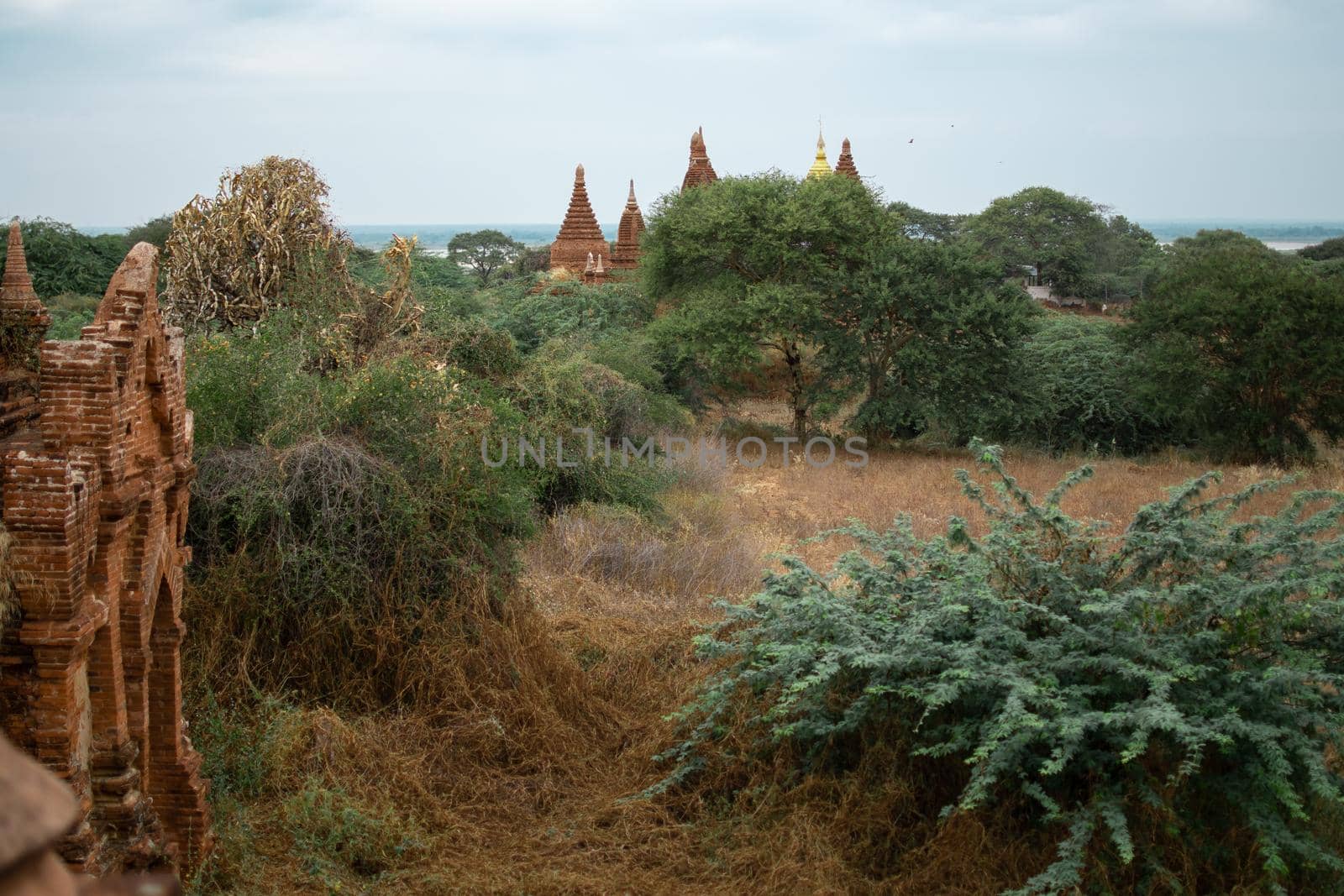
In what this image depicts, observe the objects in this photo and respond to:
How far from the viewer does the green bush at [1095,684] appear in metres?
5.45

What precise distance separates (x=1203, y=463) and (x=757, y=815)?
15862 mm

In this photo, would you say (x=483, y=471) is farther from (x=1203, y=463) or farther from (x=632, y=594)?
(x=1203, y=463)

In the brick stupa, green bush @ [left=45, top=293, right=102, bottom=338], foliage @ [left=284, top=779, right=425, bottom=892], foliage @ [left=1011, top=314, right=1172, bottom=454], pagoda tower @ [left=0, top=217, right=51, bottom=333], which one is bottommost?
foliage @ [left=284, top=779, right=425, bottom=892]

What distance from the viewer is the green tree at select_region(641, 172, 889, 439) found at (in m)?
21.6

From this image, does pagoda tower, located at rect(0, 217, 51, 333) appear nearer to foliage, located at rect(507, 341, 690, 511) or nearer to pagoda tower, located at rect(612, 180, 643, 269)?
foliage, located at rect(507, 341, 690, 511)

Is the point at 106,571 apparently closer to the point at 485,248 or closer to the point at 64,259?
the point at 64,259

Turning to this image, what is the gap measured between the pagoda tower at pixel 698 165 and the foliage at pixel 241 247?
19191mm

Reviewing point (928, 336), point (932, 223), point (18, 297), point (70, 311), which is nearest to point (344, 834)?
point (18, 297)

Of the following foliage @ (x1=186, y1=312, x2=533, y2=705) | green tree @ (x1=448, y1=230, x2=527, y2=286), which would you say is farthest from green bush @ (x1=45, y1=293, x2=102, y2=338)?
green tree @ (x1=448, y1=230, x2=527, y2=286)

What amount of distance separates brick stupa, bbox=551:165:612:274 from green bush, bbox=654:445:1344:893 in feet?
88.3

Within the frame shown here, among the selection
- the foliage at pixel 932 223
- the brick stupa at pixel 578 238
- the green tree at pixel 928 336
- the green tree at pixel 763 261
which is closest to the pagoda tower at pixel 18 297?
the green tree at pixel 763 261

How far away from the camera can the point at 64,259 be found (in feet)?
103

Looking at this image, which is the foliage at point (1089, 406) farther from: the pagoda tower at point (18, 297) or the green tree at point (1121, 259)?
the green tree at point (1121, 259)

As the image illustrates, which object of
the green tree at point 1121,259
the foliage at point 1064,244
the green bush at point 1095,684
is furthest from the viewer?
the foliage at point 1064,244
